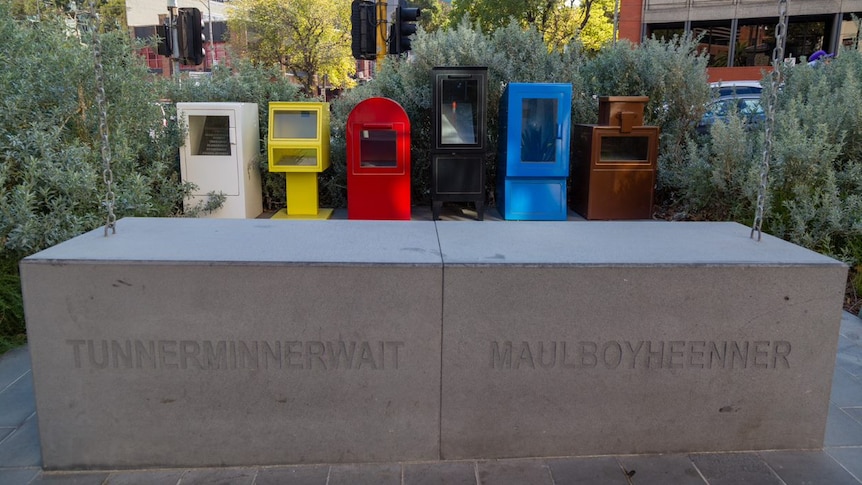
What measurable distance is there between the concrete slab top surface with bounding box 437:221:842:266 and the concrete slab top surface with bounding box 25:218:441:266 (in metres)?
0.21

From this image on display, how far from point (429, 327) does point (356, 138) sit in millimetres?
5125

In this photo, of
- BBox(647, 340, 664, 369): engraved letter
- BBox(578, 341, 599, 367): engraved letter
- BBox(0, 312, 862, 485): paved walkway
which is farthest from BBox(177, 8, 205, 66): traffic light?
BBox(647, 340, 664, 369): engraved letter

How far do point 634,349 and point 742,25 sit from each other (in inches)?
1353

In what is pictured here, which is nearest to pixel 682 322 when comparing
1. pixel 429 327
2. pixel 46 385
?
pixel 429 327

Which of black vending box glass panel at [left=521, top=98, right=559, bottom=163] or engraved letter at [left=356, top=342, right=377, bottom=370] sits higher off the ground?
black vending box glass panel at [left=521, top=98, right=559, bottom=163]

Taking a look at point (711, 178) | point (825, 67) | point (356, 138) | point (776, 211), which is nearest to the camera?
point (776, 211)

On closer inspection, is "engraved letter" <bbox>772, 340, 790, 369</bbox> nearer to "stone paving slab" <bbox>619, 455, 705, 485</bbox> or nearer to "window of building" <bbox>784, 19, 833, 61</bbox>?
"stone paving slab" <bbox>619, 455, 705, 485</bbox>

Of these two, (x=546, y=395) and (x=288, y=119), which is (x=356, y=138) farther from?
(x=546, y=395)

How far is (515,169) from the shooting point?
8062 mm

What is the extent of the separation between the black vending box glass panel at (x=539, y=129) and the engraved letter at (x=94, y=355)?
616cm

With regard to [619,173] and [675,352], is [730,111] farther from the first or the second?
[675,352]

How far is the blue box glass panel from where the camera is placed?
7.89 meters

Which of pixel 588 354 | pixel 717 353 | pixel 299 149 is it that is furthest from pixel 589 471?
pixel 299 149

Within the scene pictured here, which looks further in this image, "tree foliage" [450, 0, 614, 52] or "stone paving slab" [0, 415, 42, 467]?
"tree foliage" [450, 0, 614, 52]
